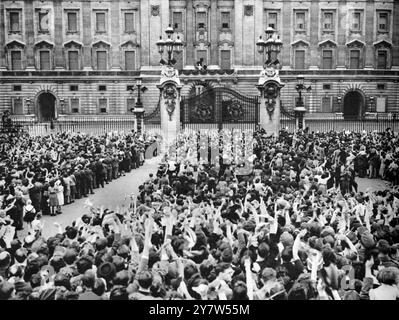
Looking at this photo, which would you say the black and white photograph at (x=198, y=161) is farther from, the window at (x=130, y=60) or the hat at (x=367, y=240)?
the window at (x=130, y=60)

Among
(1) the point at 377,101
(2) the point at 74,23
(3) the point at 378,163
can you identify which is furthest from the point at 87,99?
(3) the point at 378,163

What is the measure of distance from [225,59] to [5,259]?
48.7m

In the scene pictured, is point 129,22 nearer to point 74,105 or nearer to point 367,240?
point 74,105

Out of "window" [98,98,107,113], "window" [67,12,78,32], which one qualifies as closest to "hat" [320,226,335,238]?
"window" [98,98,107,113]

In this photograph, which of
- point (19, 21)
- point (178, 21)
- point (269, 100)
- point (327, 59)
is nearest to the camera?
point (269, 100)

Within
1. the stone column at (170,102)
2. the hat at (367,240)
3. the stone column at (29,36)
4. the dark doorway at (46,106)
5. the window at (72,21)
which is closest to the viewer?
the hat at (367,240)

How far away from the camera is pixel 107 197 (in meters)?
22.9

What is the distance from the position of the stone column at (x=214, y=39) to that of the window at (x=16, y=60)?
65.6 ft

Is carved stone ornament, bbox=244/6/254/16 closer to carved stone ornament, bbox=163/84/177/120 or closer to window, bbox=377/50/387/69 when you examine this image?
window, bbox=377/50/387/69

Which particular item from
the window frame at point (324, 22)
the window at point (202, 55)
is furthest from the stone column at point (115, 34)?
the window frame at point (324, 22)

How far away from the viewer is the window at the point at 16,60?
188ft

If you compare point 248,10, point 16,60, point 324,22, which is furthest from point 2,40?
point 324,22

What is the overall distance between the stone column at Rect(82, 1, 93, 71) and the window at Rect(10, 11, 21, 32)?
6.73 meters

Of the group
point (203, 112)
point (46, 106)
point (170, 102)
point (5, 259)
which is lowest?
point (5, 259)
